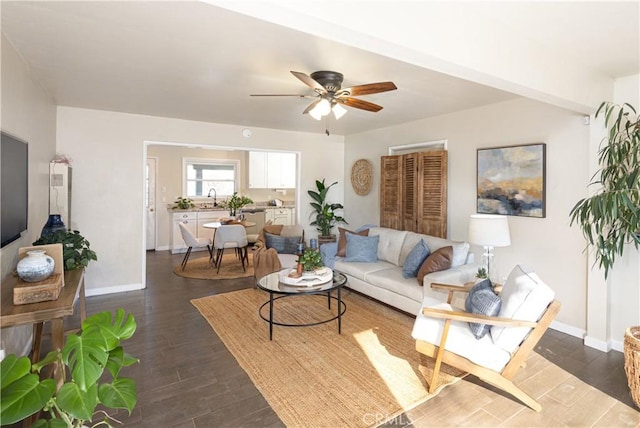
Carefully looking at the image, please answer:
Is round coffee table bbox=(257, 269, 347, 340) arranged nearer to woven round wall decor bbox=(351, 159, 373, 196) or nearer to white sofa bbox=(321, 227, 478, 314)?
white sofa bbox=(321, 227, 478, 314)

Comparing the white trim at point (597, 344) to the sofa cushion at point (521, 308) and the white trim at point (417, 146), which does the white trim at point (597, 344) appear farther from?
the white trim at point (417, 146)

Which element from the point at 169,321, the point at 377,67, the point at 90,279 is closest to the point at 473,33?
the point at 377,67

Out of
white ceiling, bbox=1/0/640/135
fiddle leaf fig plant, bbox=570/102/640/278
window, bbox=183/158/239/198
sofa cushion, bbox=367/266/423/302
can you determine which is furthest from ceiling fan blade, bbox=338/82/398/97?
window, bbox=183/158/239/198

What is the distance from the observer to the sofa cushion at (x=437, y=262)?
3.70 meters

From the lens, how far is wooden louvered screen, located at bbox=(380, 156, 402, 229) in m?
5.41

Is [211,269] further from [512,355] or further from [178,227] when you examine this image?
[512,355]

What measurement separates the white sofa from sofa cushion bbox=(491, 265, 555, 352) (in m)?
0.80

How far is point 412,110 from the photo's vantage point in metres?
4.57

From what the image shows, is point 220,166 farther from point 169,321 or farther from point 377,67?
point 377,67

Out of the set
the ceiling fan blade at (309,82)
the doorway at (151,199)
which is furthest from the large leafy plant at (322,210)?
the doorway at (151,199)

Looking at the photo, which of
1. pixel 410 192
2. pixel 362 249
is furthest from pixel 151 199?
pixel 410 192

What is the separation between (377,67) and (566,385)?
2910 mm

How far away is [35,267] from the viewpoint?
214 cm

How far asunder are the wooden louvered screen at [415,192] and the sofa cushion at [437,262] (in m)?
1.03
